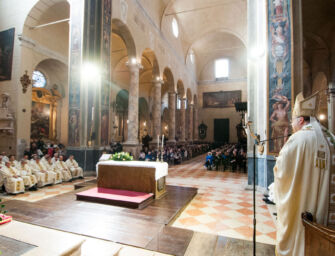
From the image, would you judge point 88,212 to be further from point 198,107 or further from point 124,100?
point 198,107

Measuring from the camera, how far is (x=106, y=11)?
8680 millimetres

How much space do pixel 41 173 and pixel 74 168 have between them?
1.28m

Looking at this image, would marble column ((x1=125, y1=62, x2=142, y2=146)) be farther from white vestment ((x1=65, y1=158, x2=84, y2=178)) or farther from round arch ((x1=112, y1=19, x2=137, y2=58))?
white vestment ((x1=65, y1=158, x2=84, y2=178))

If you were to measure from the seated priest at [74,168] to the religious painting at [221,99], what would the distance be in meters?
22.1

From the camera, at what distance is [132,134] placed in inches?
440

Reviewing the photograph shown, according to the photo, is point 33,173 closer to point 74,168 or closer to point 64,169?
point 64,169

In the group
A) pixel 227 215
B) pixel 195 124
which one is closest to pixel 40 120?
pixel 227 215

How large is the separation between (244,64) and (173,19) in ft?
40.4

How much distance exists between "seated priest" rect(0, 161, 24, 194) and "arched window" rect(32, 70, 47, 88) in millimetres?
9439

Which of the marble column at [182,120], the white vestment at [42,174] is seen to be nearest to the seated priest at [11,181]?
the white vestment at [42,174]

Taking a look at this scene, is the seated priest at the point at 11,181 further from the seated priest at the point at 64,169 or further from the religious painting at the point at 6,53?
the religious painting at the point at 6,53

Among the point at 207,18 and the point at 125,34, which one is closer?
the point at 125,34

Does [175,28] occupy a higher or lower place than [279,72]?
higher

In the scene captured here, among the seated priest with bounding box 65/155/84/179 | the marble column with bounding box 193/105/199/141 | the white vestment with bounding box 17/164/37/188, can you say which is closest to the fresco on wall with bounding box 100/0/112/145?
the seated priest with bounding box 65/155/84/179
